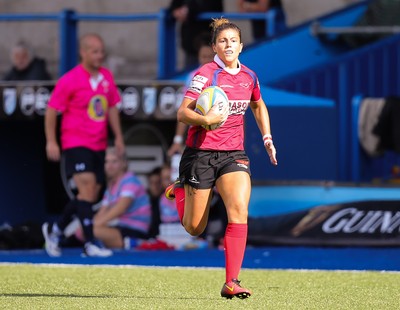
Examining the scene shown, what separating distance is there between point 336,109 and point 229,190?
6.06 m

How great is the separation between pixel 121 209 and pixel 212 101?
5.56 m

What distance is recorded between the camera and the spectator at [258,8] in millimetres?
15195

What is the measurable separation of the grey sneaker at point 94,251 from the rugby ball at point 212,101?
4352 millimetres

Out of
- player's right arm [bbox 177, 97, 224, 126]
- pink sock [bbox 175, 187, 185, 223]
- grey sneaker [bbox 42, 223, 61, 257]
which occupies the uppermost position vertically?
player's right arm [bbox 177, 97, 224, 126]

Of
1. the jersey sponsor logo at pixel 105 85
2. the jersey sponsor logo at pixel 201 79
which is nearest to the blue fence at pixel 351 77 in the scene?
the jersey sponsor logo at pixel 105 85

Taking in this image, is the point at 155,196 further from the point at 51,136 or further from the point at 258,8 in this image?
the point at 258,8

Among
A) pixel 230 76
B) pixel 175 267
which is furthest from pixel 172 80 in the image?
pixel 230 76

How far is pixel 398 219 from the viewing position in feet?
42.3

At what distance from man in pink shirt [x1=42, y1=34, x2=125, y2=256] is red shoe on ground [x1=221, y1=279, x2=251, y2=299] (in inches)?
176

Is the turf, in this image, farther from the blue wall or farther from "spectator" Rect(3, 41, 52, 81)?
"spectator" Rect(3, 41, 52, 81)

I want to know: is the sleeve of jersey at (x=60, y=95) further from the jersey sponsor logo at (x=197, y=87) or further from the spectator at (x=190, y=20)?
the jersey sponsor logo at (x=197, y=87)

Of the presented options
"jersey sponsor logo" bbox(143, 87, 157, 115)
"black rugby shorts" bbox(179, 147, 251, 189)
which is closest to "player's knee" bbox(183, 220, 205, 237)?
"black rugby shorts" bbox(179, 147, 251, 189)

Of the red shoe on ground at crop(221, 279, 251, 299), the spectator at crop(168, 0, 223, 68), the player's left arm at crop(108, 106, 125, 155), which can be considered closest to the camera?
the red shoe on ground at crop(221, 279, 251, 299)

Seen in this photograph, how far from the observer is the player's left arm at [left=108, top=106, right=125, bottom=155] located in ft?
41.9
